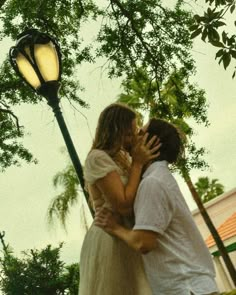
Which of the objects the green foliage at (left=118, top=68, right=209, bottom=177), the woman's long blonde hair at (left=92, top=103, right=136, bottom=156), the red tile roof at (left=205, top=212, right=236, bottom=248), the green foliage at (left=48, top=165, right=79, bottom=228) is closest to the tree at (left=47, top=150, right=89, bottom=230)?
the green foliage at (left=48, top=165, right=79, bottom=228)

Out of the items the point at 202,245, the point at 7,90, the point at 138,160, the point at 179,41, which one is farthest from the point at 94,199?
the point at 7,90

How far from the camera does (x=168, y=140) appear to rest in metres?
2.29

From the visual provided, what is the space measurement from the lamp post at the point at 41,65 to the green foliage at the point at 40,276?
40.6 ft

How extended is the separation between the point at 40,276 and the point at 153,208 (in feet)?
49.0

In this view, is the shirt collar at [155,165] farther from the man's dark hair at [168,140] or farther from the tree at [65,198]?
the tree at [65,198]

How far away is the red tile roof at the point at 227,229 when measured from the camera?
20608 mm

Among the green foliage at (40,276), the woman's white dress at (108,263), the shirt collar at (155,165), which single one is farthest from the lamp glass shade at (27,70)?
the green foliage at (40,276)

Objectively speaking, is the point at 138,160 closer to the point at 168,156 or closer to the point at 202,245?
the point at 168,156

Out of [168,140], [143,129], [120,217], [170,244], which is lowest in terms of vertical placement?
[170,244]

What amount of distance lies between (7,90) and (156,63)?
3.93 m

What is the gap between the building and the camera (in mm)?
20703

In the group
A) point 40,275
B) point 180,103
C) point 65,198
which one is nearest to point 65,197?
point 65,198

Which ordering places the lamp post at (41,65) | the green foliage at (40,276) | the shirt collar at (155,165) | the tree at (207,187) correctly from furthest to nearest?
the tree at (207,187), the green foliage at (40,276), the lamp post at (41,65), the shirt collar at (155,165)

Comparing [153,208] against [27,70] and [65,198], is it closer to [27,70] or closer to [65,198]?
[27,70]
